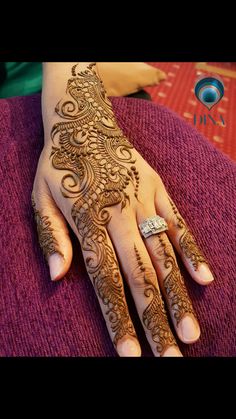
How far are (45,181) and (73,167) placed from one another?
0.07m

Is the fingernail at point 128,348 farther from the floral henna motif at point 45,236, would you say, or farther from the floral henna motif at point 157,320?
the floral henna motif at point 45,236

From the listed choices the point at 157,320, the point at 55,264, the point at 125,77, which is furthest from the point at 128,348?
the point at 125,77

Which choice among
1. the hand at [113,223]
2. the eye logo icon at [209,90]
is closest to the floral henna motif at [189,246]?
the hand at [113,223]

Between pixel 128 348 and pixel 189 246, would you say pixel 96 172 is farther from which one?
pixel 128 348

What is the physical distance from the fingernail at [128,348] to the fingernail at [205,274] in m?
0.17

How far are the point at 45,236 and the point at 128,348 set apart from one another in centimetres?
25

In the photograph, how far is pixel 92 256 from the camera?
0.69m

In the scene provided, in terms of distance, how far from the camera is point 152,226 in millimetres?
736

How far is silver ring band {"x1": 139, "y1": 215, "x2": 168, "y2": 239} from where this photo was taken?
2.40 ft

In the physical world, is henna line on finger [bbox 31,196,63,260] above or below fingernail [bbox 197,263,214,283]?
above

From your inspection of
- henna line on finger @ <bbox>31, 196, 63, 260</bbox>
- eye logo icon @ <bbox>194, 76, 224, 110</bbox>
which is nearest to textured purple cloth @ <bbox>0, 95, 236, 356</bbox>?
henna line on finger @ <bbox>31, 196, 63, 260</bbox>

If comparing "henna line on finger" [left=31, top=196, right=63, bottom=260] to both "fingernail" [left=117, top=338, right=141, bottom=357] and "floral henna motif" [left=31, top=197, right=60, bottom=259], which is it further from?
"fingernail" [left=117, top=338, right=141, bottom=357]
